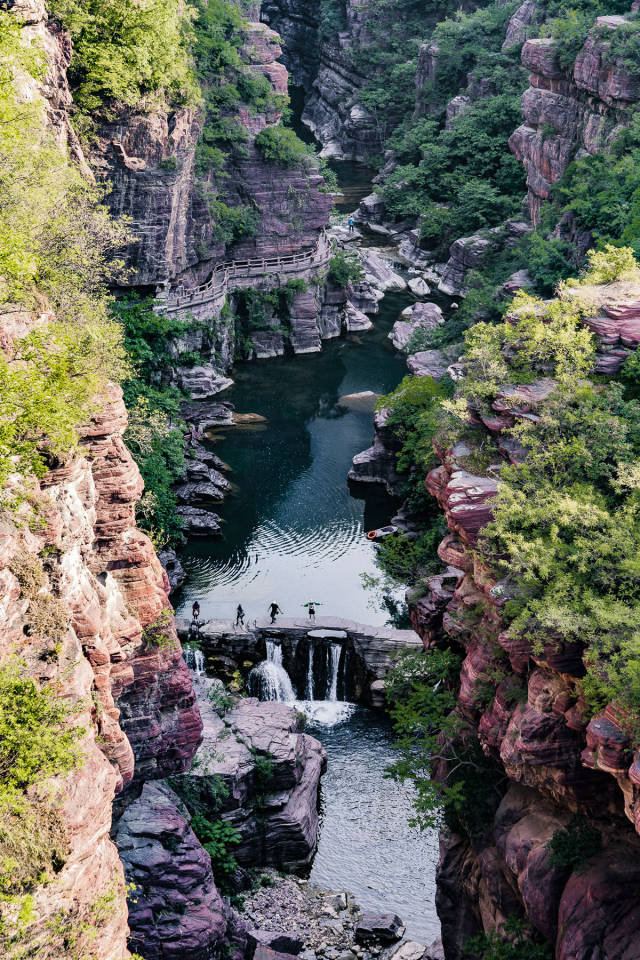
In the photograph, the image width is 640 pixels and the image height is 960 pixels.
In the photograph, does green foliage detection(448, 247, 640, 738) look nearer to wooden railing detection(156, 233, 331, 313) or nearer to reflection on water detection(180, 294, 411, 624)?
reflection on water detection(180, 294, 411, 624)

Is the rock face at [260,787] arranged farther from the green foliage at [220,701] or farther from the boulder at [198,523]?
the boulder at [198,523]

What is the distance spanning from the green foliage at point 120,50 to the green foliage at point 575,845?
37825 millimetres

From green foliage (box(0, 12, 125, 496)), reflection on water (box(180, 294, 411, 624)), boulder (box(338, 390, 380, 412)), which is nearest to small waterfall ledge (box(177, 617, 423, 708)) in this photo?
reflection on water (box(180, 294, 411, 624))

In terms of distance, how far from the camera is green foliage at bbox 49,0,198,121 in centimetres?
4175

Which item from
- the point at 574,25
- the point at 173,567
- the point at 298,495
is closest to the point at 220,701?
the point at 173,567

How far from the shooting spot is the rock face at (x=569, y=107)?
52.4 m

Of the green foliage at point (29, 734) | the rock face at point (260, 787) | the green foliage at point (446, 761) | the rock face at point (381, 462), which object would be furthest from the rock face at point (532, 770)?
the rock face at point (381, 462)

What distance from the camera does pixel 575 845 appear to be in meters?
20.0

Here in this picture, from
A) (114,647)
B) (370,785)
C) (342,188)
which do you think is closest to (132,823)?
(114,647)

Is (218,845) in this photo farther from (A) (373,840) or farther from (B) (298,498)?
(B) (298,498)

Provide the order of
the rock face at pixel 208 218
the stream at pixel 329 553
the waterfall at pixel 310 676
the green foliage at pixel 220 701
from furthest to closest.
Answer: the rock face at pixel 208 218 < the waterfall at pixel 310 676 < the green foliage at pixel 220 701 < the stream at pixel 329 553

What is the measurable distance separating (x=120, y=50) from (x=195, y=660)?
29.3m

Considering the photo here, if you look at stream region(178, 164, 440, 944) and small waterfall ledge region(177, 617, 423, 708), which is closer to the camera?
stream region(178, 164, 440, 944)

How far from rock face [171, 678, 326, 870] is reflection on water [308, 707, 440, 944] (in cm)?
94
